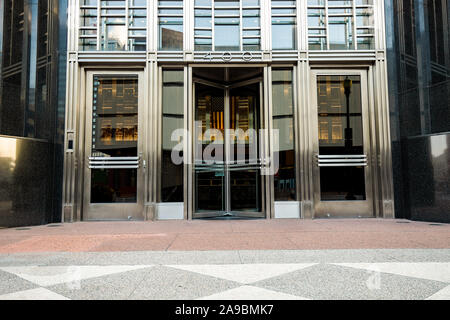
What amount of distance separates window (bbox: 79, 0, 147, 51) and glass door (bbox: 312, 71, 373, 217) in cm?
456

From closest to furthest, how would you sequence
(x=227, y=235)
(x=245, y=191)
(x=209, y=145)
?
1. (x=227, y=235)
2. (x=245, y=191)
3. (x=209, y=145)

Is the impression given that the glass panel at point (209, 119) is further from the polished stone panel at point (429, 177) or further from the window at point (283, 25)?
the polished stone panel at point (429, 177)

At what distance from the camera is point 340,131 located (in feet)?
27.7

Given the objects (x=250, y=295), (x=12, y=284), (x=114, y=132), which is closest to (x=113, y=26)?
(x=114, y=132)

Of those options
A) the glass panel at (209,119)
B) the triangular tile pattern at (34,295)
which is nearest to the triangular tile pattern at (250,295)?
the triangular tile pattern at (34,295)

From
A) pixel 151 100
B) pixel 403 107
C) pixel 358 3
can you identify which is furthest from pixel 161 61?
pixel 403 107

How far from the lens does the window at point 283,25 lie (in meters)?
8.57

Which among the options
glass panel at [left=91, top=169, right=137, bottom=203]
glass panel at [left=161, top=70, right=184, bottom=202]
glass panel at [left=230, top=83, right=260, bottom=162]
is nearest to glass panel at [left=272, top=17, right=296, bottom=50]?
glass panel at [left=230, top=83, right=260, bottom=162]

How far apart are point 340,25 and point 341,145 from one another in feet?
10.0

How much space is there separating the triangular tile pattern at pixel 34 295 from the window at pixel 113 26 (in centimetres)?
680

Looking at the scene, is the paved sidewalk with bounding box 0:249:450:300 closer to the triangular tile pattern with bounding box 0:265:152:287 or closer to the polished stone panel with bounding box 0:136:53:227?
the triangular tile pattern with bounding box 0:265:152:287

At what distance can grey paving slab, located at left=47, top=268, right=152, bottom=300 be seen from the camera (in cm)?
270

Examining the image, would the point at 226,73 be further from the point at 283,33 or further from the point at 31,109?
the point at 31,109
